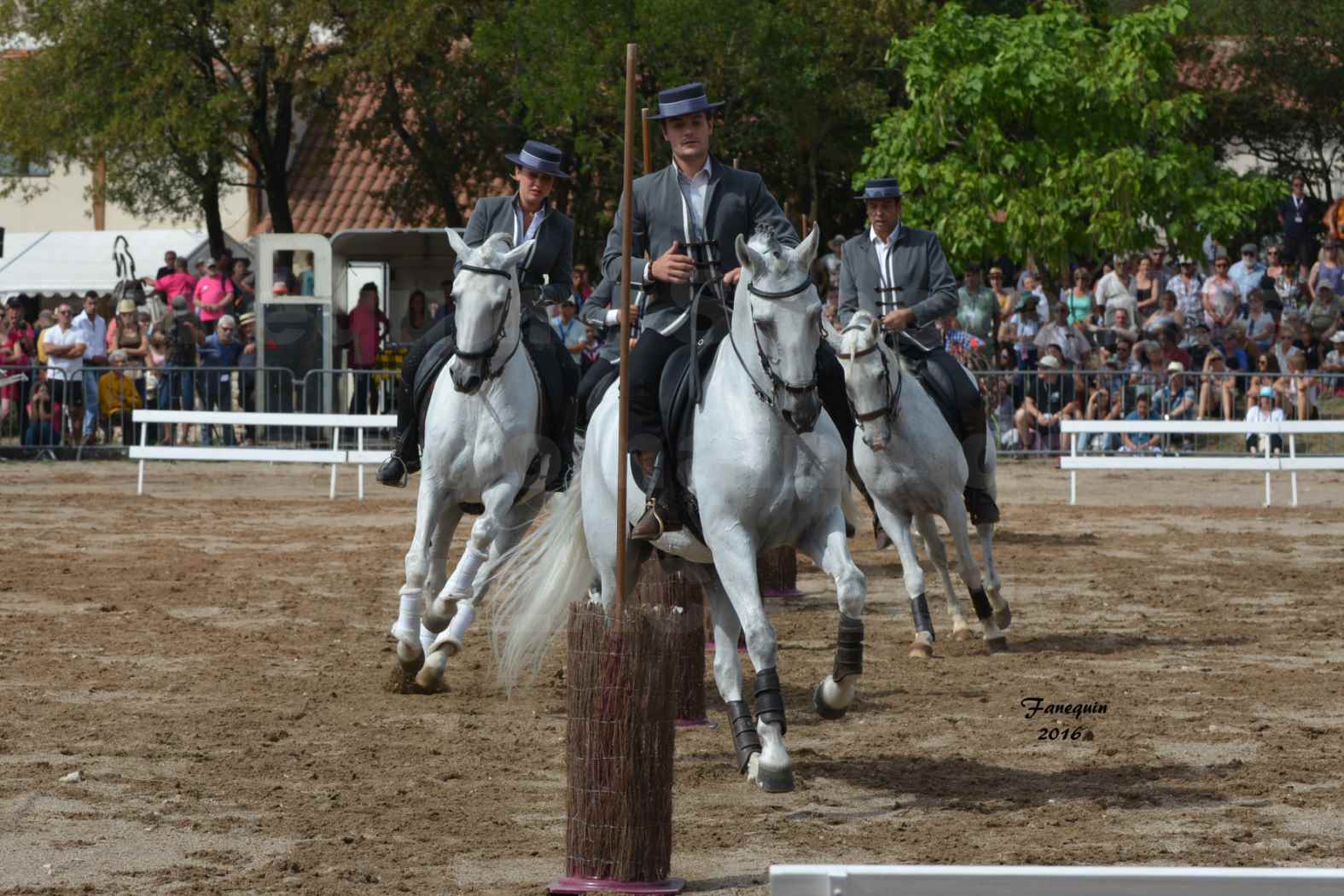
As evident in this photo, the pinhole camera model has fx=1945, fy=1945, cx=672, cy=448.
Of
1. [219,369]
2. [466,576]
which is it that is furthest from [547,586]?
[219,369]

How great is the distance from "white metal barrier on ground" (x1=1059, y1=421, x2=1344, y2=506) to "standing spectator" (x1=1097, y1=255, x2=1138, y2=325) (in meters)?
4.28

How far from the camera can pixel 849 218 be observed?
36.9m

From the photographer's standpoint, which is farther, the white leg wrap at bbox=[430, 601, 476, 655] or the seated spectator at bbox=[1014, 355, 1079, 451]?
the seated spectator at bbox=[1014, 355, 1079, 451]

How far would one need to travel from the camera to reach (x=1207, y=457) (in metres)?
21.8

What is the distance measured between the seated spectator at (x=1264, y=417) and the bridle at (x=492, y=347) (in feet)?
Result: 43.8

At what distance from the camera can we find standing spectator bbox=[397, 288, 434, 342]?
27.8 meters

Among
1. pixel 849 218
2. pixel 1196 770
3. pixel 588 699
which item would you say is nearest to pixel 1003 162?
pixel 849 218

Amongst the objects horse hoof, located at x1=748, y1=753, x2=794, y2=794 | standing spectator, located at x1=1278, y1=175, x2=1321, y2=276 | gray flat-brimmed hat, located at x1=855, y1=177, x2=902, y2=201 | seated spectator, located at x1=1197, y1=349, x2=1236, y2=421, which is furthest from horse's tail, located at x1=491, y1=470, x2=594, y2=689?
standing spectator, located at x1=1278, y1=175, x2=1321, y2=276

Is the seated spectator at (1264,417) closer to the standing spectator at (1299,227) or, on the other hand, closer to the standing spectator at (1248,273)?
the standing spectator at (1248,273)

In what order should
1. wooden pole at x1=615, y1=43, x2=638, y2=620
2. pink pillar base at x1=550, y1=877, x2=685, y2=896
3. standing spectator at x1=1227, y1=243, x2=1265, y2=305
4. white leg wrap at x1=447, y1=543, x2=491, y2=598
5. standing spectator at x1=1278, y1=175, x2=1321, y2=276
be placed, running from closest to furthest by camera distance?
pink pillar base at x1=550, y1=877, x2=685, y2=896 < wooden pole at x1=615, y1=43, x2=638, y2=620 < white leg wrap at x1=447, y1=543, x2=491, y2=598 < standing spectator at x1=1227, y1=243, x2=1265, y2=305 < standing spectator at x1=1278, y1=175, x2=1321, y2=276

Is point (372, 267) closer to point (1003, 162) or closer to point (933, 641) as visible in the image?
point (1003, 162)

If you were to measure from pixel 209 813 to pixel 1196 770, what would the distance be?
4.12m

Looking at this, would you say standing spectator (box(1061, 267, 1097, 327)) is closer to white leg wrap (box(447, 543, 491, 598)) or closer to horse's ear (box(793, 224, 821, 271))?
white leg wrap (box(447, 543, 491, 598))

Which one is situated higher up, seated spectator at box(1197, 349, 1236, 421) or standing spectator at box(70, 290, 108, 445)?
standing spectator at box(70, 290, 108, 445)
